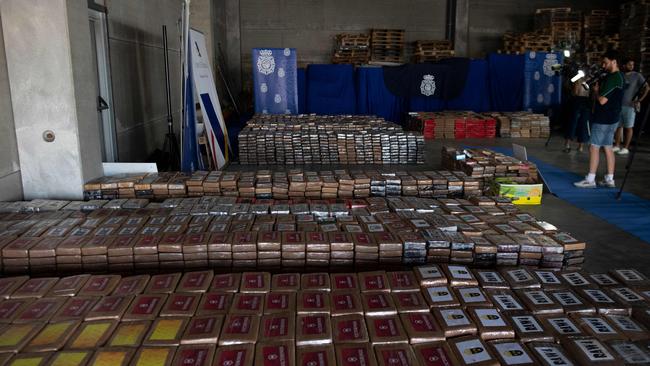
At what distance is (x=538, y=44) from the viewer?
18672 mm

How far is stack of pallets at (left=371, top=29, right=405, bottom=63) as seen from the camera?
19703 mm

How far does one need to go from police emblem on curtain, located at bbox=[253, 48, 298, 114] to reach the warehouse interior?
1776 mm

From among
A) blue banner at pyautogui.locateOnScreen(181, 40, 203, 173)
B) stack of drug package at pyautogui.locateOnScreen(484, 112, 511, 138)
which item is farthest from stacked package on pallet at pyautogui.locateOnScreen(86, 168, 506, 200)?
stack of drug package at pyautogui.locateOnScreen(484, 112, 511, 138)

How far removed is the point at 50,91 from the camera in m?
5.02

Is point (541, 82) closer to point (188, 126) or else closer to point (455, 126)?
point (455, 126)

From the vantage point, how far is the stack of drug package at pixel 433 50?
19500 mm

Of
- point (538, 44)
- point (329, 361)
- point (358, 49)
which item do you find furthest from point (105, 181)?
point (538, 44)

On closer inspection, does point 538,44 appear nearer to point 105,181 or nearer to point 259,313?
point 105,181

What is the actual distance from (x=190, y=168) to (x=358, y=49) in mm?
12896

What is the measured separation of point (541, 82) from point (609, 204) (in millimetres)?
10574

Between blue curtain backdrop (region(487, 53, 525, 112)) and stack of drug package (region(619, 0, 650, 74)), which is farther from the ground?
stack of drug package (region(619, 0, 650, 74))

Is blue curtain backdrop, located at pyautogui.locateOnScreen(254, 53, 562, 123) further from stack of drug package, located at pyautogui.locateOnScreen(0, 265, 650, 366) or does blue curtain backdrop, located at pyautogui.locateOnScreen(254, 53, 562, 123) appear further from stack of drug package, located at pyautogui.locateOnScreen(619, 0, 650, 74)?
stack of drug package, located at pyautogui.locateOnScreen(0, 265, 650, 366)

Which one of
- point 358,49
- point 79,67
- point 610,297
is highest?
point 358,49

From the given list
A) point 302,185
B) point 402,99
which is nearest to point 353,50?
point 402,99
